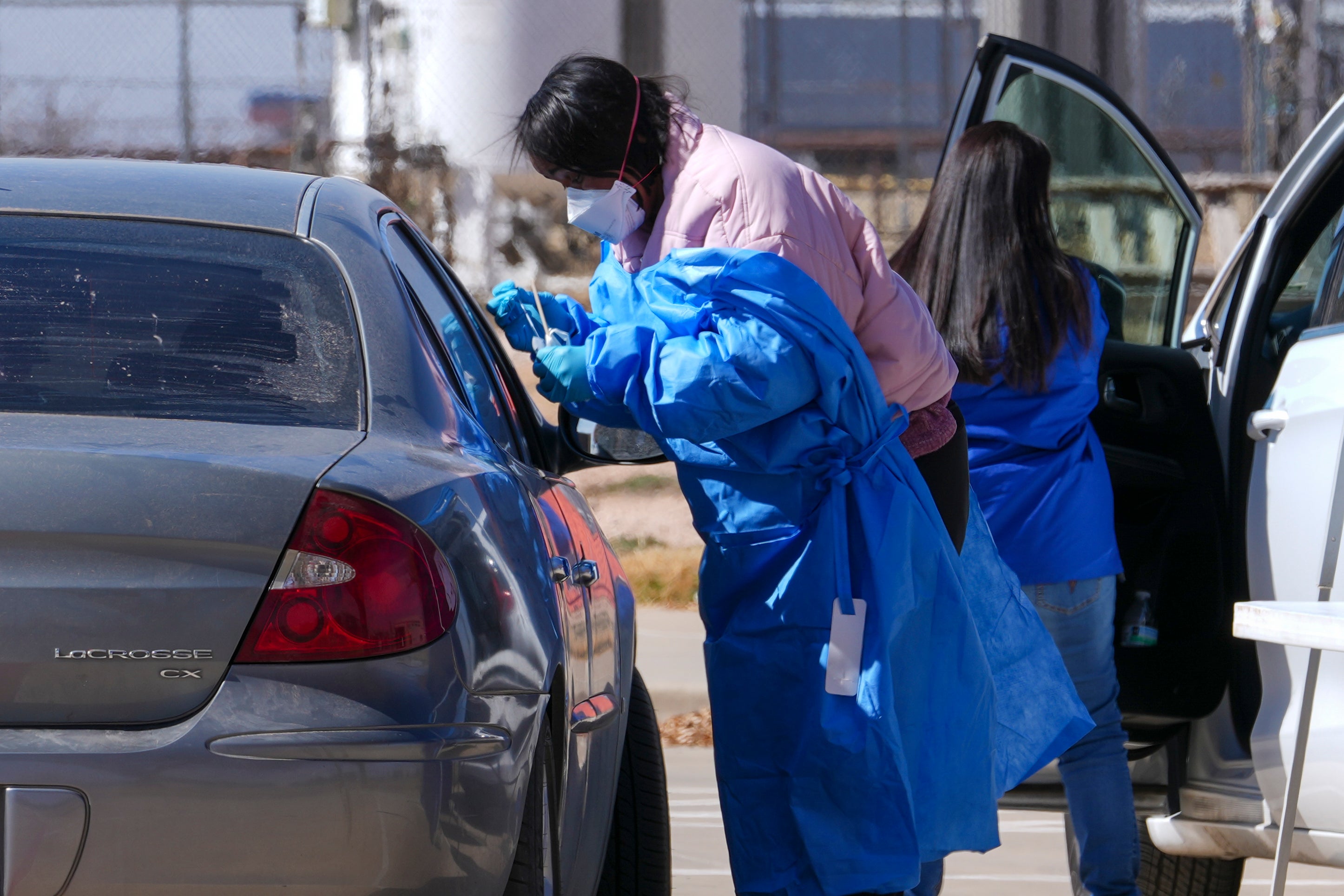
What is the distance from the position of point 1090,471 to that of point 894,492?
0.84 metres

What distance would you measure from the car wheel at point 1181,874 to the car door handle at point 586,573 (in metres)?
1.41

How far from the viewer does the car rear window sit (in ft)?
6.69

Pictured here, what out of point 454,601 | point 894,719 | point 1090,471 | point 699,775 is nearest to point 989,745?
point 894,719

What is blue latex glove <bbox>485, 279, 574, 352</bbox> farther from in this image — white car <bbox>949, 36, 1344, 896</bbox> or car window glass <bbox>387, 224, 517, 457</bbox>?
white car <bbox>949, 36, 1344, 896</bbox>

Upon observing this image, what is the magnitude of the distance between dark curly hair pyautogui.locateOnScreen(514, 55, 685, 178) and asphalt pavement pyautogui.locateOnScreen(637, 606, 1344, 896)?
5.18ft

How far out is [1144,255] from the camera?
411 cm

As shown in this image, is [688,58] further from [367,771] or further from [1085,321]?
[367,771]

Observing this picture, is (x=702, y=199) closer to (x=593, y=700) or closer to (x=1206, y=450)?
(x=593, y=700)

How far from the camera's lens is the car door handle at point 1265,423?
3.32m

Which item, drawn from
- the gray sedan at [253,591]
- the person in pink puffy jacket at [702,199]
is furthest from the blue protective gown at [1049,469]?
the gray sedan at [253,591]

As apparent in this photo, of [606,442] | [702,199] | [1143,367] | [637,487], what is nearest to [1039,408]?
[1143,367]

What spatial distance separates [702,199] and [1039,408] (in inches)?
41.7

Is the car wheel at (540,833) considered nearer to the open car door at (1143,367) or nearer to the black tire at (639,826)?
the black tire at (639,826)

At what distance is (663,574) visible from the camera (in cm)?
891
